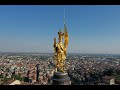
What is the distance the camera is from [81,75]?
171 inches

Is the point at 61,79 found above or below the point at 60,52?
below

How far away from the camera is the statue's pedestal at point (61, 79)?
140 inches

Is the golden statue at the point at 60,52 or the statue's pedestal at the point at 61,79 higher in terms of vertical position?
the golden statue at the point at 60,52

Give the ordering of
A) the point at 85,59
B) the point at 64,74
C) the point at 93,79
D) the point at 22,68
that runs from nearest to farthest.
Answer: the point at 64,74
the point at 93,79
the point at 85,59
the point at 22,68

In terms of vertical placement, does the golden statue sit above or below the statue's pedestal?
above

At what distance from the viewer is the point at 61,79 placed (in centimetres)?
357

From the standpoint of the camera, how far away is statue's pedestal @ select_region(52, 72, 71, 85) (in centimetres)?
356
